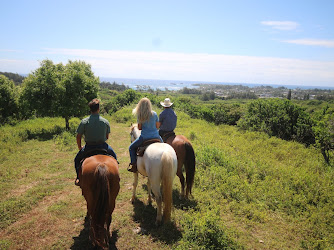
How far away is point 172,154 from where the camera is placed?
4.57m

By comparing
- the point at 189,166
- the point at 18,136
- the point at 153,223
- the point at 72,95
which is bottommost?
the point at 18,136

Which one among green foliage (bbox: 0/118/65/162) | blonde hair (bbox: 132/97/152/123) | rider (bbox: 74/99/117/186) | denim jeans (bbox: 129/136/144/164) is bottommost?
green foliage (bbox: 0/118/65/162)

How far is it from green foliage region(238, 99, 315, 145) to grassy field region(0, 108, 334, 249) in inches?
412

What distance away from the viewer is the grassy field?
426cm

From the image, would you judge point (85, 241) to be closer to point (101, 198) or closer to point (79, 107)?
point (101, 198)

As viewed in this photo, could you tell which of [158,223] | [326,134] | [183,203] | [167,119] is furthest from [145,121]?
[326,134]

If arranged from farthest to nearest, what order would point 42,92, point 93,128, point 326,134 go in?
point 42,92 → point 326,134 → point 93,128

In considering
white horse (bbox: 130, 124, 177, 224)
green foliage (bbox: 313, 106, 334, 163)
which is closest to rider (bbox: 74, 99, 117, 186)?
white horse (bbox: 130, 124, 177, 224)

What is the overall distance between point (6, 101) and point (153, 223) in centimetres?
2104

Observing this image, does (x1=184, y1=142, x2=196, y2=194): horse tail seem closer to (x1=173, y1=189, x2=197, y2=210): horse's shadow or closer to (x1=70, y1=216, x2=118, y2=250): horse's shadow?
(x1=173, y1=189, x2=197, y2=210): horse's shadow

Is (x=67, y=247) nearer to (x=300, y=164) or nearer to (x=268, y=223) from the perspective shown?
(x=268, y=223)

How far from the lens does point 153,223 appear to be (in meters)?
4.81

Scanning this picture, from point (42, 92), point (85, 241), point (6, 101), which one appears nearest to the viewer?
point (85, 241)

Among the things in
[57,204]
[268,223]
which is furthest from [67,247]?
[268,223]
